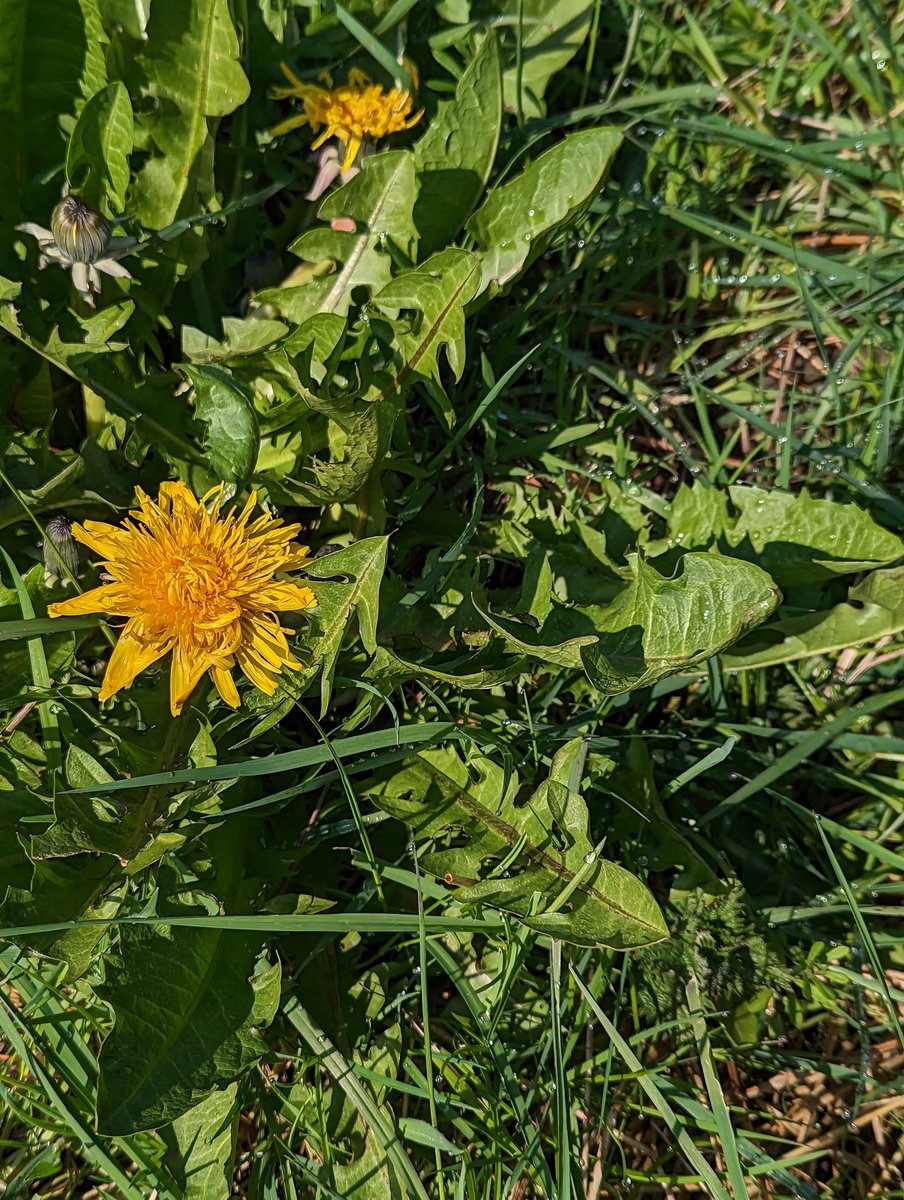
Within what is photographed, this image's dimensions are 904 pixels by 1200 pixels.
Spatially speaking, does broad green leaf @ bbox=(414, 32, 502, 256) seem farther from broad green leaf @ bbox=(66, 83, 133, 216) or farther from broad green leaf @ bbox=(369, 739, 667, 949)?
broad green leaf @ bbox=(369, 739, 667, 949)

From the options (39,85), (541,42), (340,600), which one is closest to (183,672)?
(340,600)

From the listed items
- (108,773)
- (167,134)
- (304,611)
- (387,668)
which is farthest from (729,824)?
(167,134)

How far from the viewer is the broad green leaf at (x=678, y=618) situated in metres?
1.83

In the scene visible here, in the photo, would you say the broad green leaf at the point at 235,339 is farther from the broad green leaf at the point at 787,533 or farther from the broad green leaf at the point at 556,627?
the broad green leaf at the point at 787,533

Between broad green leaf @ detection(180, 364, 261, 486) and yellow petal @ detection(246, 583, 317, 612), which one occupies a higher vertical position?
broad green leaf @ detection(180, 364, 261, 486)

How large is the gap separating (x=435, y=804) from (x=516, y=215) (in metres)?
1.37

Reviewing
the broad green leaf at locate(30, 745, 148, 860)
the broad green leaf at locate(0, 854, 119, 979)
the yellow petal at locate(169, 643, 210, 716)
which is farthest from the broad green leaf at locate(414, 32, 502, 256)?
the broad green leaf at locate(0, 854, 119, 979)

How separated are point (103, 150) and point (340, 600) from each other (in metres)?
1.19

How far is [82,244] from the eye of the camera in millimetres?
2010

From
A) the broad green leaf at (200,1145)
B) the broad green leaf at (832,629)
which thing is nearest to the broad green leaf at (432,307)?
the broad green leaf at (832,629)

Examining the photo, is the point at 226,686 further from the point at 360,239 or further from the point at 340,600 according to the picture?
the point at 360,239

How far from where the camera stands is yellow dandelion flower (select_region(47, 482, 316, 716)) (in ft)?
5.84

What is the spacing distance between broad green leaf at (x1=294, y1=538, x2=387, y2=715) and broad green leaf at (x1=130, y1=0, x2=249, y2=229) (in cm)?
106

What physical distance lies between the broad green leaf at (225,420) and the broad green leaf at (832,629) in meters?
1.25
